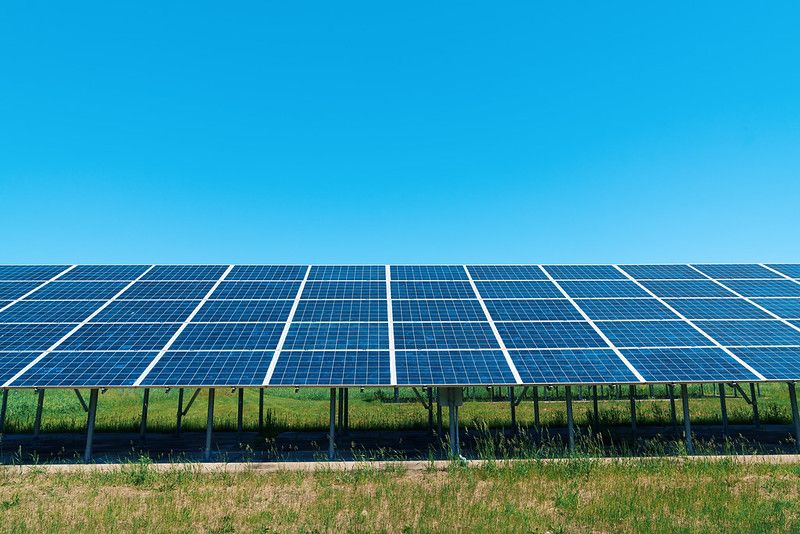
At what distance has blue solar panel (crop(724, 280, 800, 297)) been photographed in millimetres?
27891

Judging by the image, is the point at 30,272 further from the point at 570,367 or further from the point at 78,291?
the point at 570,367

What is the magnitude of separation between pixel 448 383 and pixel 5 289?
26.7 m

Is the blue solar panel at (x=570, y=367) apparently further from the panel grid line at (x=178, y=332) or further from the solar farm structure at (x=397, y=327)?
the panel grid line at (x=178, y=332)

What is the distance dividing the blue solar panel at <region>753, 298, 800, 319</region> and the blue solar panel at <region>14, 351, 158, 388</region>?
30.4 meters

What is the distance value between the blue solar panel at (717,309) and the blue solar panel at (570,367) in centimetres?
775

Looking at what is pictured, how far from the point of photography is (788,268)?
32.8 meters

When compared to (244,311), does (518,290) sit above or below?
above

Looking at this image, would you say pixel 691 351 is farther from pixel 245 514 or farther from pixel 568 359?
pixel 245 514

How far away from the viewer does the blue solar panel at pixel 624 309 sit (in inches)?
960

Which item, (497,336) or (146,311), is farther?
(146,311)

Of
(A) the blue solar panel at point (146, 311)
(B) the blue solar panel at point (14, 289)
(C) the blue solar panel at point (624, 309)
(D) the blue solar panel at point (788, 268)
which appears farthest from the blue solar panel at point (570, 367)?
(B) the blue solar panel at point (14, 289)

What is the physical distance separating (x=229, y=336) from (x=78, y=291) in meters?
12.0

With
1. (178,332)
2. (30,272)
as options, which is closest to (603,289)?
(178,332)

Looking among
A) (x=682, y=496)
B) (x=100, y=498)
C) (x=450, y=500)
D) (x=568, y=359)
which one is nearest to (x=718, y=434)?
(x=568, y=359)
